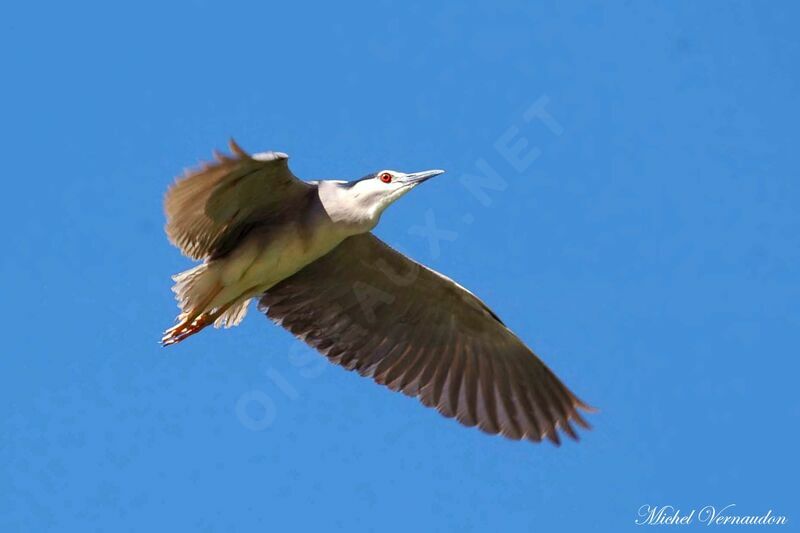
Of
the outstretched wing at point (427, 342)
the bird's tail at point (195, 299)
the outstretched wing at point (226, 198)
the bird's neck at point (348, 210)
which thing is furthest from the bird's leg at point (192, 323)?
the bird's neck at point (348, 210)

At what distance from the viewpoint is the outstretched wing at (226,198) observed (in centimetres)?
1004

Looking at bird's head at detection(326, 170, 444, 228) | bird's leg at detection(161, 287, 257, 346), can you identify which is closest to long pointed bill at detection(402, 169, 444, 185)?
bird's head at detection(326, 170, 444, 228)

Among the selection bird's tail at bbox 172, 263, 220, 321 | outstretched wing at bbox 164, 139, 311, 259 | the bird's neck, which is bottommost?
bird's tail at bbox 172, 263, 220, 321

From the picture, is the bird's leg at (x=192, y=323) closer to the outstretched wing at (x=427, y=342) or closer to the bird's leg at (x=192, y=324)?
the bird's leg at (x=192, y=324)

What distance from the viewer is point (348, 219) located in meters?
10.9

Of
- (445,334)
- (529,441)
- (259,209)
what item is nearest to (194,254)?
(259,209)

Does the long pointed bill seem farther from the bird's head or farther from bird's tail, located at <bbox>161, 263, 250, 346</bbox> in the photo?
bird's tail, located at <bbox>161, 263, 250, 346</bbox>

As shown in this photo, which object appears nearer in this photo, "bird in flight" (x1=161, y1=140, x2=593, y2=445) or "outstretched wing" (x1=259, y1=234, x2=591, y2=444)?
"bird in flight" (x1=161, y1=140, x2=593, y2=445)

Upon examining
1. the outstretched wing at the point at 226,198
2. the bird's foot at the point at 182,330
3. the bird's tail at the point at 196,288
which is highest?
the outstretched wing at the point at 226,198

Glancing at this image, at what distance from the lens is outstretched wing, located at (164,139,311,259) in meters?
10.0

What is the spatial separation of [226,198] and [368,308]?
216 cm

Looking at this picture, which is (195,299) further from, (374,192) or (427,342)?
(427,342)

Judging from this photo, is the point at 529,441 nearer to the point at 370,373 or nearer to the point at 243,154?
the point at 370,373

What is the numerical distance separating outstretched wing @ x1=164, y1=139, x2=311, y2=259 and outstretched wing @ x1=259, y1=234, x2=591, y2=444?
3.65 ft
